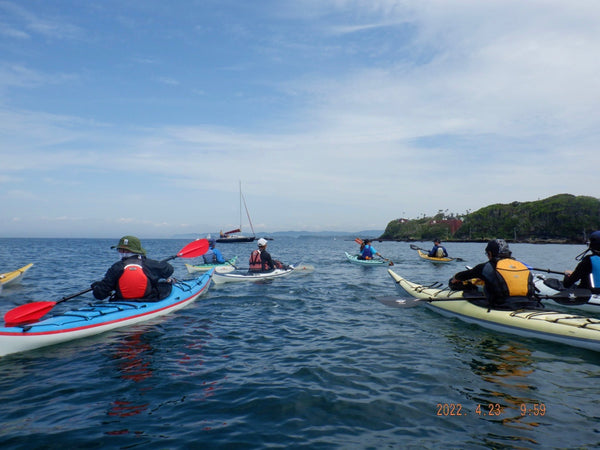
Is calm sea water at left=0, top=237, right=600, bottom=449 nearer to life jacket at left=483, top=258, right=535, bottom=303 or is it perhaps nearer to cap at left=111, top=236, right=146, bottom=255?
life jacket at left=483, top=258, right=535, bottom=303

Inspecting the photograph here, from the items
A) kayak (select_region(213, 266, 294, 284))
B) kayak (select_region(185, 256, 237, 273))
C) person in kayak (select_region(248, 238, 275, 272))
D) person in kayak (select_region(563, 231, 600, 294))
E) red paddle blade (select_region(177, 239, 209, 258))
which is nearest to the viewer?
person in kayak (select_region(563, 231, 600, 294))

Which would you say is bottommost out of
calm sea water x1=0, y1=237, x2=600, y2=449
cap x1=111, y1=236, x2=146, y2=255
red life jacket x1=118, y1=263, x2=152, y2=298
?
calm sea water x1=0, y1=237, x2=600, y2=449

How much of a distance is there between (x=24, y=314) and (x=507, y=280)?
10.8 metres

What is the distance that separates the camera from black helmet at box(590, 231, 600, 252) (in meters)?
8.18

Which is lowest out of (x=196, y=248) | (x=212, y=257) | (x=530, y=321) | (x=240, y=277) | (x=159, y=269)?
(x=240, y=277)

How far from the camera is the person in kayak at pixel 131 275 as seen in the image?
8.58 metres

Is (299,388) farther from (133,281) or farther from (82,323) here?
(133,281)

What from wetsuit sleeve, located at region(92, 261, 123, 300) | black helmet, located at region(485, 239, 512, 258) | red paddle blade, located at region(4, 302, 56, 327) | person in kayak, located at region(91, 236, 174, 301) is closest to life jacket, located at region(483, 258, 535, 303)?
black helmet, located at region(485, 239, 512, 258)

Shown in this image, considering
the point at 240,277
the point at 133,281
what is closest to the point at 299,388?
the point at 133,281

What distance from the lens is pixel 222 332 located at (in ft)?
27.9

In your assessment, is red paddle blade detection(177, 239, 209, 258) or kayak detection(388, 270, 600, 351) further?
red paddle blade detection(177, 239, 209, 258)

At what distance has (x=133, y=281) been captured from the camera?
898cm

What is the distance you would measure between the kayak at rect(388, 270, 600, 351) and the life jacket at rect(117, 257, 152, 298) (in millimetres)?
8073
